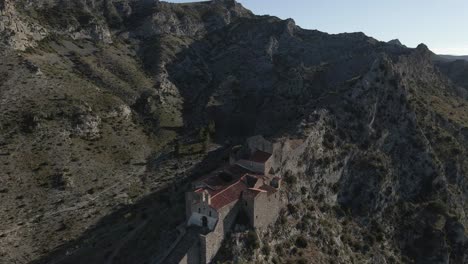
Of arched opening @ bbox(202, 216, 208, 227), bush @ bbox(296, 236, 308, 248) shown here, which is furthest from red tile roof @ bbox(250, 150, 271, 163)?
arched opening @ bbox(202, 216, 208, 227)

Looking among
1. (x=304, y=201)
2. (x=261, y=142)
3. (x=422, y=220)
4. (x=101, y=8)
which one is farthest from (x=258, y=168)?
(x=101, y=8)

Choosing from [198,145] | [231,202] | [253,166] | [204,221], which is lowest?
[198,145]

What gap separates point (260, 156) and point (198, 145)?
2107 inches

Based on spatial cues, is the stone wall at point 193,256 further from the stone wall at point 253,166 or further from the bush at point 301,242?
the bush at point 301,242

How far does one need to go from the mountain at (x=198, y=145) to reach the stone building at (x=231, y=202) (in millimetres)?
2965

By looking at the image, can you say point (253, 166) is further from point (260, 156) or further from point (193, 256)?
point (193, 256)

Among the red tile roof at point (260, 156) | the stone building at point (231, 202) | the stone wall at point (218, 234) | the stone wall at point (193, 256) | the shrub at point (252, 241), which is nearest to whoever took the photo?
the stone wall at point (193, 256)

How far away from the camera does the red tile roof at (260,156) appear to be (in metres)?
70.2

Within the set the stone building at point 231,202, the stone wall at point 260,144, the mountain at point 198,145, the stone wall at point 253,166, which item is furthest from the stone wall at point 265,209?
the stone wall at point 260,144

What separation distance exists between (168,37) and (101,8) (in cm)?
3334

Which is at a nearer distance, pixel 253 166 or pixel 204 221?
pixel 204 221

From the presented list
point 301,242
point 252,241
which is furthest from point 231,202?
point 301,242

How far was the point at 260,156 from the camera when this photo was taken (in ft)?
235

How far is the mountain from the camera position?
249ft
